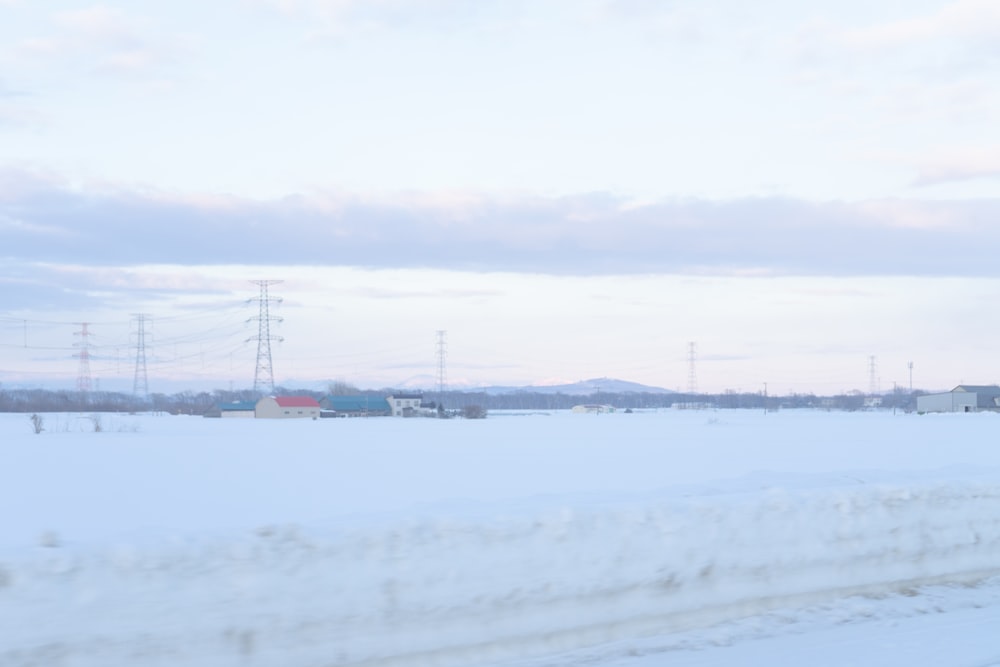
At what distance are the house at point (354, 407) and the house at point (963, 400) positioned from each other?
60.2 meters

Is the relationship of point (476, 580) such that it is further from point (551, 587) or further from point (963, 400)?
point (963, 400)

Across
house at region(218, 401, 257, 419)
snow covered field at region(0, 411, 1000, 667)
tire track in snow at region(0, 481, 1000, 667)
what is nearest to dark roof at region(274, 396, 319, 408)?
house at region(218, 401, 257, 419)

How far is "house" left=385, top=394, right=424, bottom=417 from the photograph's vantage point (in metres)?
113

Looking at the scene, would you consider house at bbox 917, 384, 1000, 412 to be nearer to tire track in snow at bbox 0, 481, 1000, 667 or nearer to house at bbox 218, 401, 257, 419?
house at bbox 218, 401, 257, 419

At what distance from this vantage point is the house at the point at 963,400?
10975cm

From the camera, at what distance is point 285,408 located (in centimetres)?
10300

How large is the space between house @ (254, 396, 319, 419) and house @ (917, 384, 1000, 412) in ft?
220

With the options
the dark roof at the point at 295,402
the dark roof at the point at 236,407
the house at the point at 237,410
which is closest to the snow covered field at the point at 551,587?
the dark roof at the point at 295,402

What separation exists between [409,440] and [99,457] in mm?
16163

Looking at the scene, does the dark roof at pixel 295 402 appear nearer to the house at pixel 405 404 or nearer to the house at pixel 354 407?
the house at pixel 354 407

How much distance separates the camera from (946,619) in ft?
27.7

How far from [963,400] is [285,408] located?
7310cm

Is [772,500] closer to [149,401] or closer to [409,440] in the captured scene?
[409,440]

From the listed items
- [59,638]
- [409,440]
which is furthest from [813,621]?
[409,440]
